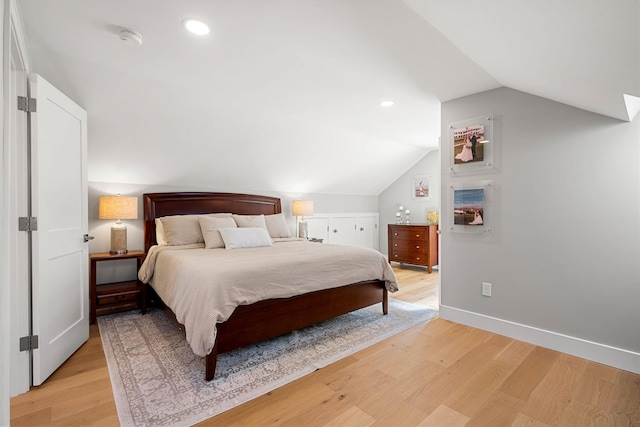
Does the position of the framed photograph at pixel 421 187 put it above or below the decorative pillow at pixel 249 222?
above

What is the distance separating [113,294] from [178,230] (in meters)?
0.88

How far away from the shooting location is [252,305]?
222 cm

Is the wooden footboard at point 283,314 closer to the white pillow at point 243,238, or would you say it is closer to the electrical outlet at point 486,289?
the electrical outlet at point 486,289

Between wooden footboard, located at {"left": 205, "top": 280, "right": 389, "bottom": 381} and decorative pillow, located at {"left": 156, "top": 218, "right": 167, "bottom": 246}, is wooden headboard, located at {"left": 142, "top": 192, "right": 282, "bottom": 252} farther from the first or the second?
wooden footboard, located at {"left": 205, "top": 280, "right": 389, "bottom": 381}

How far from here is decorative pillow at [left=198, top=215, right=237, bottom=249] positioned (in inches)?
134

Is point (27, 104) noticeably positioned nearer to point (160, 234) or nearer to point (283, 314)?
point (160, 234)

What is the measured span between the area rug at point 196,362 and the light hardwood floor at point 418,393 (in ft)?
0.29

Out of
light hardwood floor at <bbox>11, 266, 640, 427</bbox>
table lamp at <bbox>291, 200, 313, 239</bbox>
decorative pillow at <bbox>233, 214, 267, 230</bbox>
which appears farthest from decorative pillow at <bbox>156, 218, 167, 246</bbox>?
table lamp at <bbox>291, 200, 313, 239</bbox>

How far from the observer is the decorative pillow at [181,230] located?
11.4ft

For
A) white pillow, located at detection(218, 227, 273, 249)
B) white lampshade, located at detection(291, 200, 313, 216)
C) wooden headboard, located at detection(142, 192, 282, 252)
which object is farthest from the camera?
white lampshade, located at detection(291, 200, 313, 216)

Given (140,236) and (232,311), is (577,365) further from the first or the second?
(140,236)

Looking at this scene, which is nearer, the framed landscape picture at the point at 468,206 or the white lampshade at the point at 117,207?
the framed landscape picture at the point at 468,206

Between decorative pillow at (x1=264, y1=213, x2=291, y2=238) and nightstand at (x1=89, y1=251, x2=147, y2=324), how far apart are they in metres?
1.58

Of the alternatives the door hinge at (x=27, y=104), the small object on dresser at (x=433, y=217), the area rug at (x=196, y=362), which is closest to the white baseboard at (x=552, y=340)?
the area rug at (x=196, y=362)
